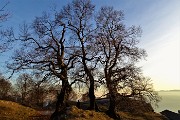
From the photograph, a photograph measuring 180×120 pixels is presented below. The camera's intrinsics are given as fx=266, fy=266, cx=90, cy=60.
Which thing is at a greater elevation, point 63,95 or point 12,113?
point 63,95

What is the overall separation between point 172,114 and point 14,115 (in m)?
68.1

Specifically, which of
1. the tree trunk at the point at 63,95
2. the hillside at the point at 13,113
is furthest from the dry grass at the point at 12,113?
the tree trunk at the point at 63,95

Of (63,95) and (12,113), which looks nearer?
(12,113)

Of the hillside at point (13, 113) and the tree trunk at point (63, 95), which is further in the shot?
the tree trunk at point (63, 95)

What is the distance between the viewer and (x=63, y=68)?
34031 millimetres

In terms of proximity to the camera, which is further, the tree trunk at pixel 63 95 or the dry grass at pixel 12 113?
the tree trunk at pixel 63 95

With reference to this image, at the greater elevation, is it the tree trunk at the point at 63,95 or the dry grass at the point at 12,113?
the tree trunk at the point at 63,95

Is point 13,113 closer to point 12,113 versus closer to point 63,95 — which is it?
point 12,113

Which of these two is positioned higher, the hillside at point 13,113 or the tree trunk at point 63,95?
the tree trunk at point 63,95

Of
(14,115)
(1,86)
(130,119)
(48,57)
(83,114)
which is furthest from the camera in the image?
(1,86)

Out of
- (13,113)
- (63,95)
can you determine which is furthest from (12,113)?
(63,95)

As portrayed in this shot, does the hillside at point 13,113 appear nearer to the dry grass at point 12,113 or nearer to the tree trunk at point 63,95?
the dry grass at point 12,113

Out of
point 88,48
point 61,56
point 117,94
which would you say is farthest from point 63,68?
point 117,94

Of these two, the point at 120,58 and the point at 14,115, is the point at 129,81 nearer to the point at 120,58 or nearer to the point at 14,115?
the point at 120,58
